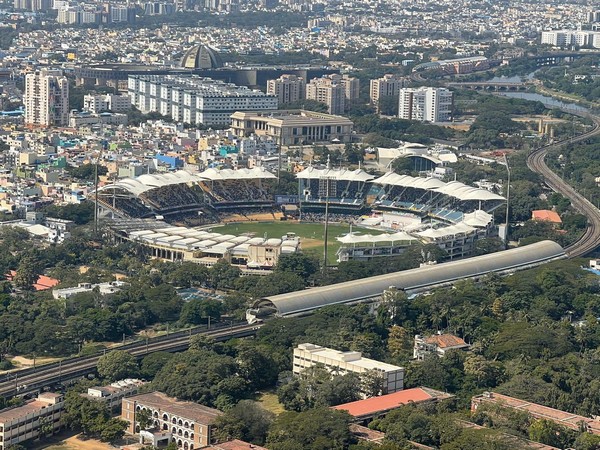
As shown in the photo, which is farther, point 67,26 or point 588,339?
point 67,26

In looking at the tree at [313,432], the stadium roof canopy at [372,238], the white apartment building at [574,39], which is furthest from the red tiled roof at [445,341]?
the white apartment building at [574,39]

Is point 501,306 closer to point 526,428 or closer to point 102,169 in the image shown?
point 526,428

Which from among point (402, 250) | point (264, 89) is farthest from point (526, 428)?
point (264, 89)

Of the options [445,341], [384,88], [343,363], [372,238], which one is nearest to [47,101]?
[384,88]

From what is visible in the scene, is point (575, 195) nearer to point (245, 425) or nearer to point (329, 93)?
point (329, 93)

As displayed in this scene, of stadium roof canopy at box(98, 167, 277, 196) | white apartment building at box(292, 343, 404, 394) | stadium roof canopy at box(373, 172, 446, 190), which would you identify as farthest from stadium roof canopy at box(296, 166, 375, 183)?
white apartment building at box(292, 343, 404, 394)

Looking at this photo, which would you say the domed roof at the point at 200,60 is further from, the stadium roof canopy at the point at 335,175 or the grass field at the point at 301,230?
the grass field at the point at 301,230

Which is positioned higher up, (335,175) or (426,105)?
(335,175)
